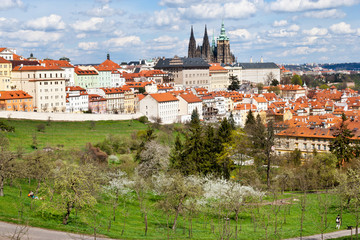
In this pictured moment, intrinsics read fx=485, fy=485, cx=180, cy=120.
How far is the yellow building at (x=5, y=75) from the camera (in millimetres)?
76062

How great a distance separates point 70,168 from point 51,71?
5889 centimetres

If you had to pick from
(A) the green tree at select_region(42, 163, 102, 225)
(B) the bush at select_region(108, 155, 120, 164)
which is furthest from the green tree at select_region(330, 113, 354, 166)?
(A) the green tree at select_region(42, 163, 102, 225)

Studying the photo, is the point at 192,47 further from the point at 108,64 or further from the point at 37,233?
the point at 37,233

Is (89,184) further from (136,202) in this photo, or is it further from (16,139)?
(16,139)

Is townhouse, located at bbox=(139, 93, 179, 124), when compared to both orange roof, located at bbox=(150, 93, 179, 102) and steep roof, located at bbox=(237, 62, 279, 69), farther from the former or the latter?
steep roof, located at bbox=(237, 62, 279, 69)

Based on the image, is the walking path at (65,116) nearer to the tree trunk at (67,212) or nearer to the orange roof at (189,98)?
the orange roof at (189,98)

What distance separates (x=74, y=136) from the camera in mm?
63219

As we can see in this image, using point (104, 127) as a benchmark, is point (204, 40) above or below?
above

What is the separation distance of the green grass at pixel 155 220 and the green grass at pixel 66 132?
2743cm

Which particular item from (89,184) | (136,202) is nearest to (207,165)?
(136,202)

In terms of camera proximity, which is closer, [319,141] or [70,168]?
[70,168]

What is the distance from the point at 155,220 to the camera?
25.8 metres

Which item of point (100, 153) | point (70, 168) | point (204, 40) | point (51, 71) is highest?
point (204, 40)

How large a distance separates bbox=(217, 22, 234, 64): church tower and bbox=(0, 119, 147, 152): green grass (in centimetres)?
10472
